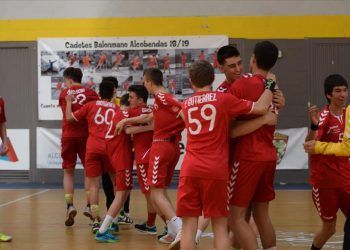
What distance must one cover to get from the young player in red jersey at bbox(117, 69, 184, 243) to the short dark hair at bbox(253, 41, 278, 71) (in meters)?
1.95

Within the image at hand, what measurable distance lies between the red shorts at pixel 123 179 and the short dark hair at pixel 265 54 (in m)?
3.19

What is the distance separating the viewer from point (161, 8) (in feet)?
54.5

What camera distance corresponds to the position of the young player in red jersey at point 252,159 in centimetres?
609

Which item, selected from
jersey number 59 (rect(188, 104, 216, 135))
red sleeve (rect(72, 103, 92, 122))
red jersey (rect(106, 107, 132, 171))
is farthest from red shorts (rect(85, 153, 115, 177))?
jersey number 59 (rect(188, 104, 216, 135))

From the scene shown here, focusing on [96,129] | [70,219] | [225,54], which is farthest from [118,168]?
[225,54]

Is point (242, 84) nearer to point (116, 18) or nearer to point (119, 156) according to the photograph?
point (119, 156)

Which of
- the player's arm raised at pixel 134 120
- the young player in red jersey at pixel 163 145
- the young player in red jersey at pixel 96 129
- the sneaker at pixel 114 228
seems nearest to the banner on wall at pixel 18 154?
the young player in red jersey at pixel 96 129

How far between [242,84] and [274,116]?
413mm

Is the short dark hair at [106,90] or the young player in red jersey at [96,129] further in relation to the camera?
the short dark hair at [106,90]

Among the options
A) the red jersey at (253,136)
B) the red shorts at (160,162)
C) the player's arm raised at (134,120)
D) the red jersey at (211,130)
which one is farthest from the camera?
the player's arm raised at (134,120)

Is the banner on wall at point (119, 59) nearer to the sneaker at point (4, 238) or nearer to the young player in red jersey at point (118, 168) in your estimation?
the young player in red jersey at point (118, 168)

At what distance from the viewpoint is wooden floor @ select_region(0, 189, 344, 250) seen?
27.7 feet

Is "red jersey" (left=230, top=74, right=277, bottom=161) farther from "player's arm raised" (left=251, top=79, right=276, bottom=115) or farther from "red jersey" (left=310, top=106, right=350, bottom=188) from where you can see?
"red jersey" (left=310, top=106, right=350, bottom=188)

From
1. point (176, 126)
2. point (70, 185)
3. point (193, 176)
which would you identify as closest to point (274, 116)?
point (193, 176)
